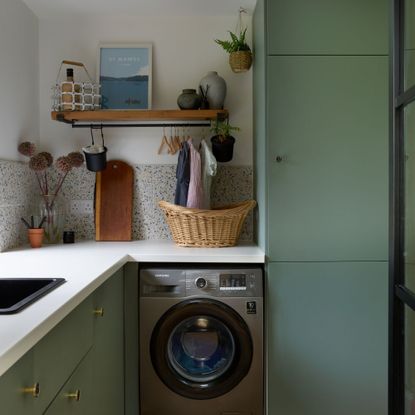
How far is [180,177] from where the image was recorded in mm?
2398

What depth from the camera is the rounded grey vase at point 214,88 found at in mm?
2436

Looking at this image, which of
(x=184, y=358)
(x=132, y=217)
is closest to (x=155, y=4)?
(x=132, y=217)

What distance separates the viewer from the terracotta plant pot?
2.34 meters

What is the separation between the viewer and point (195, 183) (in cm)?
236

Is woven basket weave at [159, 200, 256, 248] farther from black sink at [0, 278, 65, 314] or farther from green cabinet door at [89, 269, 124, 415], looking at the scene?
black sink at [0, 278, 65, 314]

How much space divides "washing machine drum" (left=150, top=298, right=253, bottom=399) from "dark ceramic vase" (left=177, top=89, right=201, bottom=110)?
1.06 m

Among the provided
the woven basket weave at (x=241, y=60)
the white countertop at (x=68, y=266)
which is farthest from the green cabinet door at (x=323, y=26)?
the white countertop at (x=68, y=266)

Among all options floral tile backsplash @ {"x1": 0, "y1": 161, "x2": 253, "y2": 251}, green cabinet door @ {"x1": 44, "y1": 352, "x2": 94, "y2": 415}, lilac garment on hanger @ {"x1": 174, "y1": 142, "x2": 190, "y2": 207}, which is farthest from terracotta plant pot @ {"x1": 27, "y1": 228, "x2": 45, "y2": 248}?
green cabinet door @ {"x1": 44, "y1": 352, "x2": 94, "y2": 415}

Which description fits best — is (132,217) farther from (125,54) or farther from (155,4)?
(155,4)

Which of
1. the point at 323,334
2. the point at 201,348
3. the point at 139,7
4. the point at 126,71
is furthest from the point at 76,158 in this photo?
the point at 323,334

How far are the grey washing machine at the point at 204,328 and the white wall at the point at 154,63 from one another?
85 centimetres

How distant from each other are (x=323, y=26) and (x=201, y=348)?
1.67 meters

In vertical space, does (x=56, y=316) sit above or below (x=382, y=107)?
below

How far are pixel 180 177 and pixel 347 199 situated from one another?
89 cm
